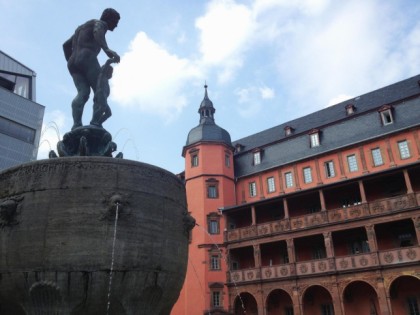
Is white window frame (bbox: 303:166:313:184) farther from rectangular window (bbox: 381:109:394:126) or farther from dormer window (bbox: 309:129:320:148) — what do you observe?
rectangular window (bbox: 381:109:394:126)

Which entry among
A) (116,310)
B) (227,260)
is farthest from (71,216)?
(227,260)

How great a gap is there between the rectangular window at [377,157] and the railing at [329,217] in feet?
17.2

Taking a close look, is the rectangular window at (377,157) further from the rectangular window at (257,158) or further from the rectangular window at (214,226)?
the rectangular window at (214,226)

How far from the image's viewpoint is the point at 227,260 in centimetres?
3334

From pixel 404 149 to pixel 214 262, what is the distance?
17.4m

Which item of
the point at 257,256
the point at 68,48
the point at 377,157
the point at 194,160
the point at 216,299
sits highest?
the point at 194,160

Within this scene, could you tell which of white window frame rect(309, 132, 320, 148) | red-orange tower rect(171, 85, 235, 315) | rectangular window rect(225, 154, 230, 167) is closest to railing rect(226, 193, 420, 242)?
red-orange tower rect(171, 85, 235, 315)

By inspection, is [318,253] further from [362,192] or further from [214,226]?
[214,226]

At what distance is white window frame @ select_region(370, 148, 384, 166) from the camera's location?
31478mm

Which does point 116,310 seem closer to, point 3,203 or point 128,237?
point 128,237

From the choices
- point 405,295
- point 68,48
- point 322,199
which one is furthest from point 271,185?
point 68,48

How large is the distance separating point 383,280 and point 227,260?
40.4 ft

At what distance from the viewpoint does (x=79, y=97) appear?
8.00 m

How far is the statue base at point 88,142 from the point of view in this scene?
743cm
